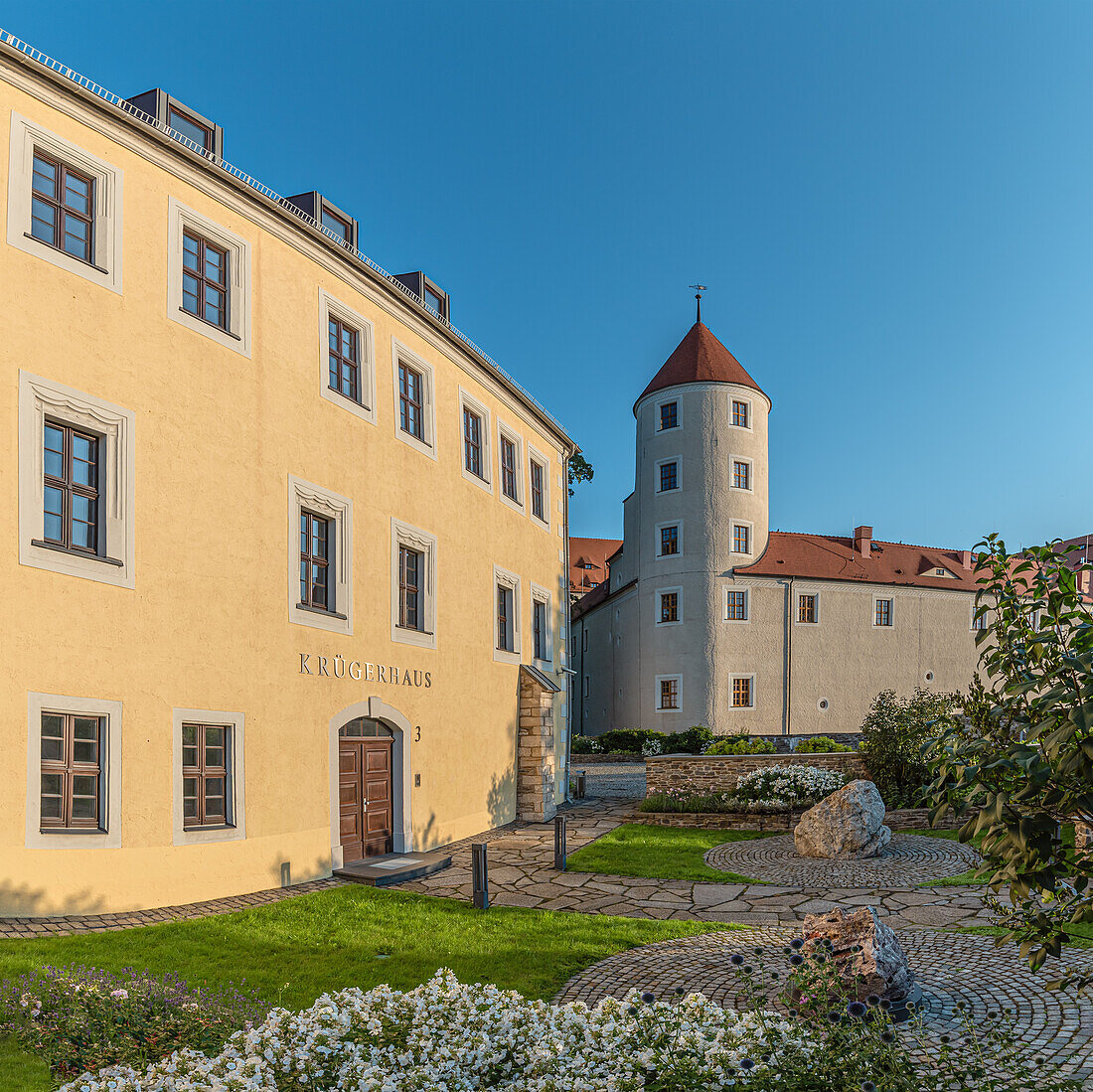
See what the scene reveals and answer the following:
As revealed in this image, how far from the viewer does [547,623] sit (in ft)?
80.6

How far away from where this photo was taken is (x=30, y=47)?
1072 centimetres

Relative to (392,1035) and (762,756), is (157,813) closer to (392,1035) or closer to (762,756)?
(392,1035)

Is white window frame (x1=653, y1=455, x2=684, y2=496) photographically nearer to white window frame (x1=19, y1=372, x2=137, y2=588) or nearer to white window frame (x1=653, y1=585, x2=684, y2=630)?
white window frame (x1=653, y1=585, x2=684, y2=630)

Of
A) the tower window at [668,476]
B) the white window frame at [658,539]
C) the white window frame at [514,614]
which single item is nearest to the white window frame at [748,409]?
the tower window at [668,476]

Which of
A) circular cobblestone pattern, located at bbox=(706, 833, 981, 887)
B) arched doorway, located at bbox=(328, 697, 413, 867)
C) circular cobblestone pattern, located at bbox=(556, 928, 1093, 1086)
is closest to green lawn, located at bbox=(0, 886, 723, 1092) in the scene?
circular cobblestone pattern, located at bbox=(556, 928, 1093, 1086)

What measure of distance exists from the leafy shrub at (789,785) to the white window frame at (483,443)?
8.71 metres

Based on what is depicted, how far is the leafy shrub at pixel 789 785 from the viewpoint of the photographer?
1884cm

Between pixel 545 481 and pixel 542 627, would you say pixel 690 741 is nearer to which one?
pixel 542 627

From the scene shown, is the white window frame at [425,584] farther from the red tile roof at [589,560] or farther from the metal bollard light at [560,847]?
the red tile roof at [589,560]

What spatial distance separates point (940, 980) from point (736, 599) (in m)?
29.6

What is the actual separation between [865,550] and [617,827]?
2670cm

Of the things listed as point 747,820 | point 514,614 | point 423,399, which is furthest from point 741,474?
point 423,399

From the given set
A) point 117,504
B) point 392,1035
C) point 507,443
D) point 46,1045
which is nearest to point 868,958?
point 392,1035

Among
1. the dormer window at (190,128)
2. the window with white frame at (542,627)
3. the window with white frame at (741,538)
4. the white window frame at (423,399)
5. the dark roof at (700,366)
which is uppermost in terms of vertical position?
the dark roof at (700,366)
